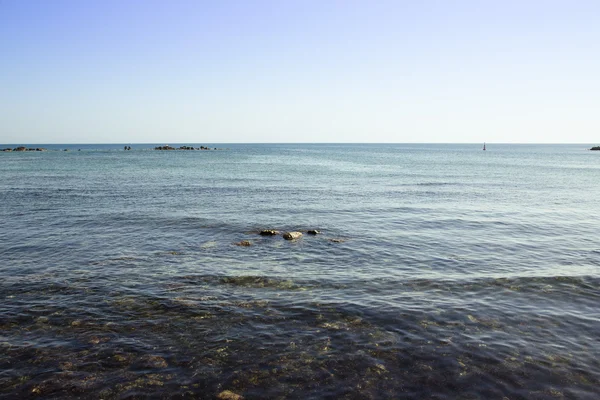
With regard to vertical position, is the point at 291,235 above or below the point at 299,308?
above

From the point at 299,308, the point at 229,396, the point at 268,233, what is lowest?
the point at 229,396

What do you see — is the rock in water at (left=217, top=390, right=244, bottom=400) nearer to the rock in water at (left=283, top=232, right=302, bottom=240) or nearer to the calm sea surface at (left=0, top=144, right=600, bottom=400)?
the calm sea surface at (left=0, top=144, right=600, bottom=400)

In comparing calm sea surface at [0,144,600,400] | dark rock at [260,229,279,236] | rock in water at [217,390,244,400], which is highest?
dark rock at [260,229,279,236]

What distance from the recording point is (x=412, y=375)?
1070 centimetres

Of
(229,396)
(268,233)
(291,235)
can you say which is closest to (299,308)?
(229,396)

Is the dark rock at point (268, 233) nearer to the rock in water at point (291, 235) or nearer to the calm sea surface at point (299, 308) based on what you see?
the calm sea surface at point (299, 308)

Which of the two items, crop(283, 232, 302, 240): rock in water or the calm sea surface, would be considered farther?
crop(283, 232, 302, 240): rock in water

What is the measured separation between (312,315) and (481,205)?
1245 inches

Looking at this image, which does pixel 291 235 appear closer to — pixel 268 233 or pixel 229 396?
pixel 268 233

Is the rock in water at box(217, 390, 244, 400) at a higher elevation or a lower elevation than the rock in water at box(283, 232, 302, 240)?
lower

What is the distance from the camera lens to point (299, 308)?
1495 centimetres

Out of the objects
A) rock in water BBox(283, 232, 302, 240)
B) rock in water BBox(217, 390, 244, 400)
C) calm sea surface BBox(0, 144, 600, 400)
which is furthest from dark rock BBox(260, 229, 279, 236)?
rock in water BBox(217, 390, 244, 400)

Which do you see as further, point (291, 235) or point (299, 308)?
point (291, 235)

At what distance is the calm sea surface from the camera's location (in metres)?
10.4
